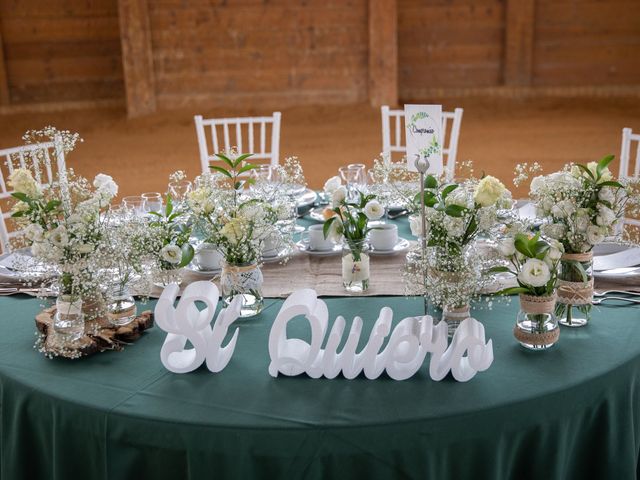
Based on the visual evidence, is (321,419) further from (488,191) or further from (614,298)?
(614,298)

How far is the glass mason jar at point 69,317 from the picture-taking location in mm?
2008

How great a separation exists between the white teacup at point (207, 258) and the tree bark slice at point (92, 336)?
15.7 inches

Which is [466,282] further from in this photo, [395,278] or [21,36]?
[21,36]

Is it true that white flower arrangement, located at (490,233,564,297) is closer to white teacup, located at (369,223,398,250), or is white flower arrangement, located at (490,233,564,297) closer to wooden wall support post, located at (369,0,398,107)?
white teacup, located at (369,223,398,250)

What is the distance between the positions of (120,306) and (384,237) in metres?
0.93

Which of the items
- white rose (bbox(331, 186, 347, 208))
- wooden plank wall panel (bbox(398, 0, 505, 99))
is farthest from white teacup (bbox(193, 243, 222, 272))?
wooden plank wall panel (bbox(398, 0, 505, 99))

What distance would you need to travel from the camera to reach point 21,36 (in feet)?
28.2

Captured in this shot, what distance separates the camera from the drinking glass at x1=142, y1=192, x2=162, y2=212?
2596mm

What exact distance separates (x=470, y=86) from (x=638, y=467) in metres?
7.44

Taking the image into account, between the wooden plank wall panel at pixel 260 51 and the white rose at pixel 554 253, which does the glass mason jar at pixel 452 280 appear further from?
the wooden plank wall panel at pixel 260 51

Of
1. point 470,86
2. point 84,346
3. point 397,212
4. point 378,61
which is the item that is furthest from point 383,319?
point 470,86

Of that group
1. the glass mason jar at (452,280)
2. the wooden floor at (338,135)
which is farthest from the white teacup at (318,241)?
the wooden floor at (338,135)

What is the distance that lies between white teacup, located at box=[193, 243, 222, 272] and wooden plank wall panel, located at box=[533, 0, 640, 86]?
7.25 m

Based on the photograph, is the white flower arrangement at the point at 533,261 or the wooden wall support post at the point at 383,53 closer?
the white flower arrangement at the point at 533,261
